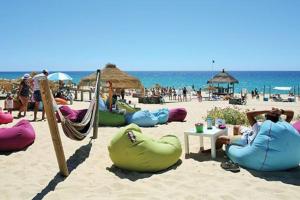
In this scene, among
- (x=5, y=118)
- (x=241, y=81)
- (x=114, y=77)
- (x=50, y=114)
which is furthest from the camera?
(x=241, y=81)

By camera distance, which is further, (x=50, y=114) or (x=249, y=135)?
(x=249, y=135)

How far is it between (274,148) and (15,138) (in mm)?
4423

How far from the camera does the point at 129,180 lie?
4.56 m

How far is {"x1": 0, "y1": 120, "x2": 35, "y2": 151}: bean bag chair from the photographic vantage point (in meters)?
5.88

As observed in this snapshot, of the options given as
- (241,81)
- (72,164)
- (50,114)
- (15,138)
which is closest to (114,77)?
(15,138)

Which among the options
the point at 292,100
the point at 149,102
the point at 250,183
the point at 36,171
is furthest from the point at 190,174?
the point at 292,100

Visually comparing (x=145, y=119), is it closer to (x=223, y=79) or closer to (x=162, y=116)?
(x=162, y=116)

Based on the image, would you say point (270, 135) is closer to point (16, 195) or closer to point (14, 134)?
point (16, 195)

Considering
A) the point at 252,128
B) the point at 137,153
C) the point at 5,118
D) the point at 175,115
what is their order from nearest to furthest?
the point at 137,153 → the point at 252,128 → the point at 5,118 → the point at 175,115

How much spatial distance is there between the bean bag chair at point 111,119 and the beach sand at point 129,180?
2.90 metres

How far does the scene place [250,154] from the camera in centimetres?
487

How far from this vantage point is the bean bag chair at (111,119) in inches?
348

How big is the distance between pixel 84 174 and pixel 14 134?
6.41 ft

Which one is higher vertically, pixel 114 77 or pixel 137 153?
pixel 114 77
